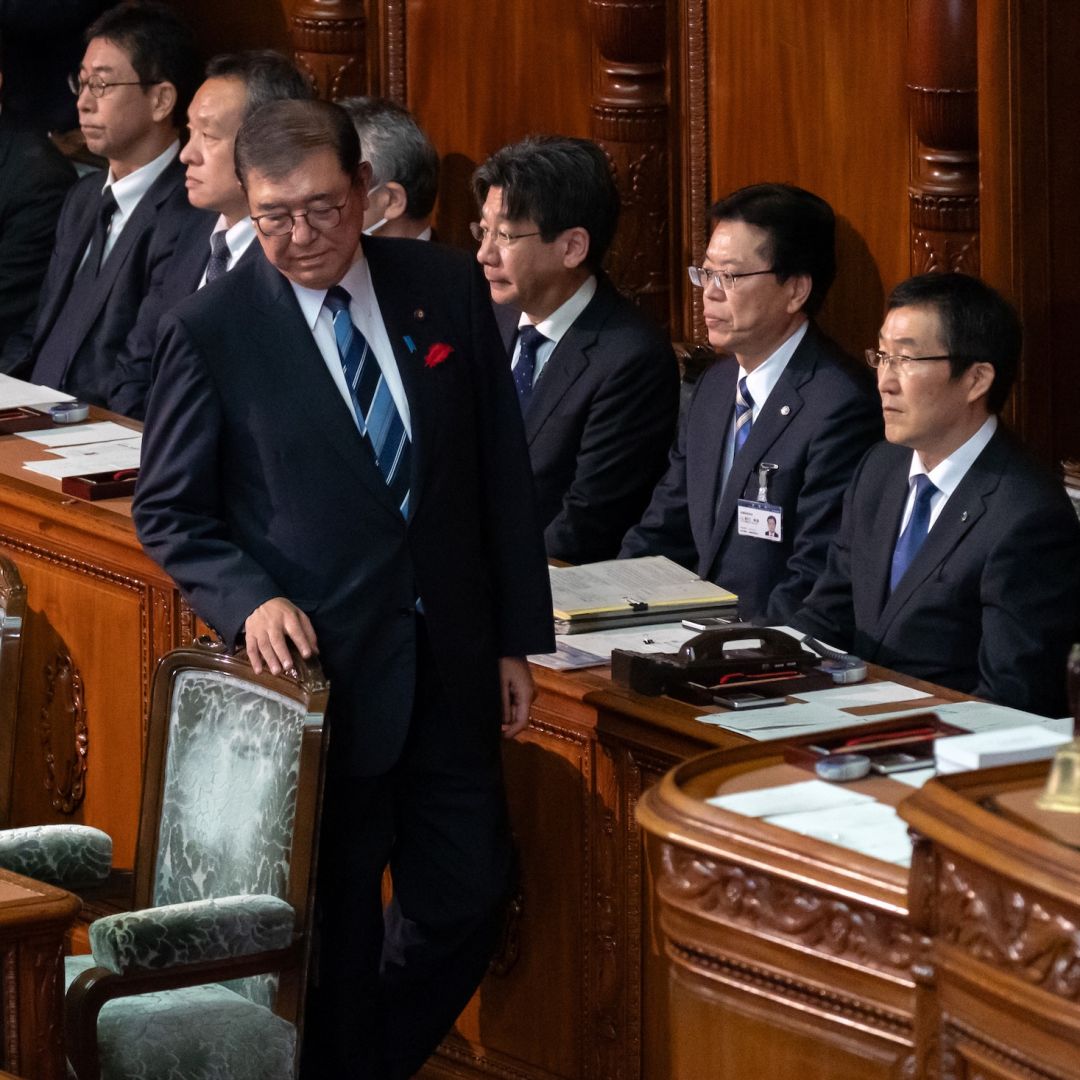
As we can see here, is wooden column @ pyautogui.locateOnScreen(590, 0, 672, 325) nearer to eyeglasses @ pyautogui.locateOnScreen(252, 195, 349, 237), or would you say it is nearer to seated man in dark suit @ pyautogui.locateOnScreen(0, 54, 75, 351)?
seated man in dark suit @ pyautogui.locateOnScreen(0, 54, 75, 351)

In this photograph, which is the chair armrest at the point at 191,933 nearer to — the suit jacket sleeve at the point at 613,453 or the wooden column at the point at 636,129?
the suit jacket sleeve at the point at 613,453

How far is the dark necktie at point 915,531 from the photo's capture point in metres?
3.90

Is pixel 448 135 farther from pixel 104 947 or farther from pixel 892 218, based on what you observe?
pixel 104 947

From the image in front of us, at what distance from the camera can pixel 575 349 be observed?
4.76 metres

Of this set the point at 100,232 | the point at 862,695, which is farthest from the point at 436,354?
the point at 100,232

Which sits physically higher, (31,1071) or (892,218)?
(892,218)

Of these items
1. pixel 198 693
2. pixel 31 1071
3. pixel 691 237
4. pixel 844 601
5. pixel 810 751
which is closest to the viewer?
pixel 810 751

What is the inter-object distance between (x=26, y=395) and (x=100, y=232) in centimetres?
67

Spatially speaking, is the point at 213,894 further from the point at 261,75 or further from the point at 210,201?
the point at 261,75

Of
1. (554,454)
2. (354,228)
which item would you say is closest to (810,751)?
(354,228)

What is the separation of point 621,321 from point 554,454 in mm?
325

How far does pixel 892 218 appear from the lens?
4.84 metres

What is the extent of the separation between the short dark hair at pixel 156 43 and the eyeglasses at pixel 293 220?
2918 millimetres

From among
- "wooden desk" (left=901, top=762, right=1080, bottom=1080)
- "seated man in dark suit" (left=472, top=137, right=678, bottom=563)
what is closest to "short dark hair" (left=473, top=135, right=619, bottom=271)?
"seated man in dark suit" (left=472, top=137, right=678, bottom=563)
